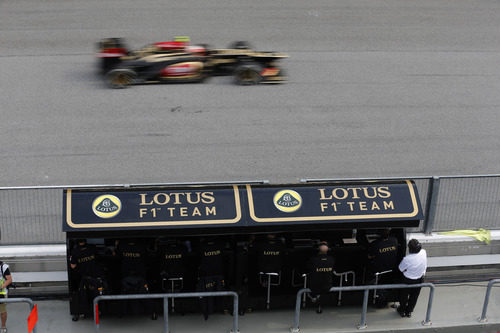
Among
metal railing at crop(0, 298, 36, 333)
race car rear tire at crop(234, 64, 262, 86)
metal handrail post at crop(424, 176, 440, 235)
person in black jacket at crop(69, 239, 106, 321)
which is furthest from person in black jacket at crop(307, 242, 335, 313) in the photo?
race car rear tire at crop(234, 64, 262, 86)

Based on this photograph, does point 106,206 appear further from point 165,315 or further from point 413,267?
point 413,267

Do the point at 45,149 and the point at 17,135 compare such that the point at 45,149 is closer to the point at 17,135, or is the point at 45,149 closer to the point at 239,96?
the point at 17,135

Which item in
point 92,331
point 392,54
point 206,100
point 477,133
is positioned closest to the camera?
point 92,331

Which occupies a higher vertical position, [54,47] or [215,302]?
[54,47]

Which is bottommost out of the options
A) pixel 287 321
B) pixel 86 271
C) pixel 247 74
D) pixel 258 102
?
pixel 287 321

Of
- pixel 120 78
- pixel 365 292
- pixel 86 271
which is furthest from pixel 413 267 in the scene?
pixel 120 78

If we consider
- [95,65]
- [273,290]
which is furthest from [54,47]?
[273,290]

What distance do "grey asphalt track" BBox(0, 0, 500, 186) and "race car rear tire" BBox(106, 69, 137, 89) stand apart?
0.76ft

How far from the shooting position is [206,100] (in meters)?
17.4

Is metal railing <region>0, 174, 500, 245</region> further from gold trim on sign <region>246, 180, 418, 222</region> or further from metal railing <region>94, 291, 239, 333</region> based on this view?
metal railing <region>94, 291, 239, 333</region>

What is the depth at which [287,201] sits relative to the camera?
32.1 ft

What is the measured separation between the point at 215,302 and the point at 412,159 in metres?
7.14

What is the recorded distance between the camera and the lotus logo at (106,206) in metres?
9.35

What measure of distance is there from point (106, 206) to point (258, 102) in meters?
8.79
